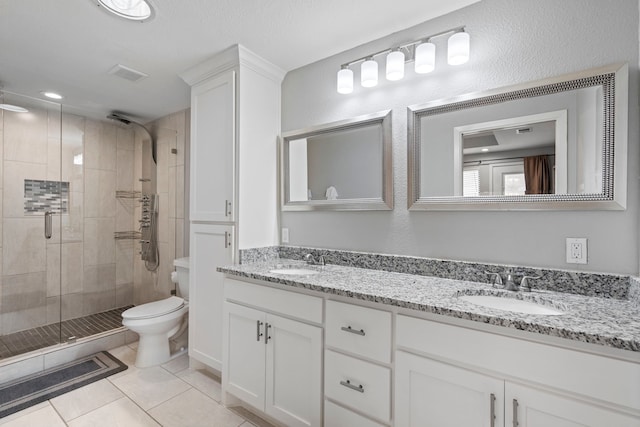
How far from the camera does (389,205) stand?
177 centimetres

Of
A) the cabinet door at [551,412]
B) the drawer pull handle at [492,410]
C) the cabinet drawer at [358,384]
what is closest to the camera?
the cabinet door at [551,412]

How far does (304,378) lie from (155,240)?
2.58m

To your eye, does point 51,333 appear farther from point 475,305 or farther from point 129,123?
point 475,305

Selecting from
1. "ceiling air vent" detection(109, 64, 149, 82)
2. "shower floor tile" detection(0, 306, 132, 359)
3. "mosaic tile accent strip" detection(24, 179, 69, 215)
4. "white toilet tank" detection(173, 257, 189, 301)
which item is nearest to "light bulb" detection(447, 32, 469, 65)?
"ceiling air vent" detection(109, 64, 149, 82)

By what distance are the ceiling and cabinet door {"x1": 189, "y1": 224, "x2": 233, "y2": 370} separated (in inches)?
47.1

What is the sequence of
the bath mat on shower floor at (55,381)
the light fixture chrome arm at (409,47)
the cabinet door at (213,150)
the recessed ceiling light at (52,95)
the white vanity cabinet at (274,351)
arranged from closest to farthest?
1. the white vanity cabinet at (274,351)
2. the light fixture chrome arm at (409,47)
3. the bath mat on shower floor at (55,381)
4. the cabinet door at (213,150)
5. the recessed ceiling light at (52,95)

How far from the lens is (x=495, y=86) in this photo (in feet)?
4.85

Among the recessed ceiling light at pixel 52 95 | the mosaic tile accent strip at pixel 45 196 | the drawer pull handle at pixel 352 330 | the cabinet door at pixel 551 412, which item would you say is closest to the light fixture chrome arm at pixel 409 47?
the drawer pull handle at pixel 352 330

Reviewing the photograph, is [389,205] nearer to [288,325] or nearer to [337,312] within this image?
[337,312]

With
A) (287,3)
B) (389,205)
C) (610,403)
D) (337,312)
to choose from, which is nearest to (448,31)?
(287,3)

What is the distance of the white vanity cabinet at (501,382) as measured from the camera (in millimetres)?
843

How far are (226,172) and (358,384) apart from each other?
151 cm

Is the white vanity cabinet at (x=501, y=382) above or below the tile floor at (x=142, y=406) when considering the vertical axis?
above

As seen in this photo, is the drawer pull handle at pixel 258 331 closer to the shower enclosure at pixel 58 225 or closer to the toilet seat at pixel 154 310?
the toilet seat at pixel 154 310
